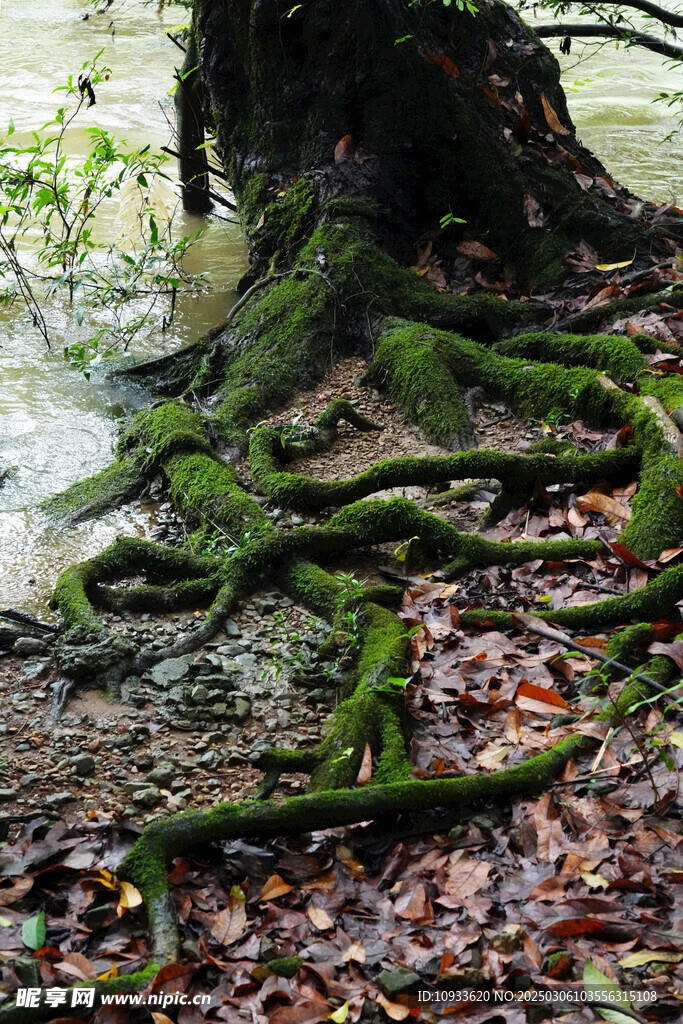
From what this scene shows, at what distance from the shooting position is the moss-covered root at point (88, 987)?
7.77 ft

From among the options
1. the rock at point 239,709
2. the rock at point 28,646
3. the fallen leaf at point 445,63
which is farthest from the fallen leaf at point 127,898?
the fallen leaf at point 445,63

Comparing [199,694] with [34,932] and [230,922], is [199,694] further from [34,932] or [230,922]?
[34,932]

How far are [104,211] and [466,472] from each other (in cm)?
865

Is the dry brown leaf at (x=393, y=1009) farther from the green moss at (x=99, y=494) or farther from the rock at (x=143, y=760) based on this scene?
the green moss at (x=99, y=494)

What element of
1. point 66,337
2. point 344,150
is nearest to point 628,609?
point 344,150

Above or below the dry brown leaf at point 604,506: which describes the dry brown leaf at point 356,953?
below

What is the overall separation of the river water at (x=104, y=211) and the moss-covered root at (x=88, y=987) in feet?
8.39

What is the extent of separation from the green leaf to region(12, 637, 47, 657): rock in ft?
5.24

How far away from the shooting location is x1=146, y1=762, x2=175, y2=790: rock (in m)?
3.35

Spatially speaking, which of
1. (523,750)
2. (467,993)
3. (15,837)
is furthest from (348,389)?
(467,993)

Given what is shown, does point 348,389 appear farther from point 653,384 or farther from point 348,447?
point 653,384

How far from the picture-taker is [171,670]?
3926 mm

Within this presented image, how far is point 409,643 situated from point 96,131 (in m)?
5.40

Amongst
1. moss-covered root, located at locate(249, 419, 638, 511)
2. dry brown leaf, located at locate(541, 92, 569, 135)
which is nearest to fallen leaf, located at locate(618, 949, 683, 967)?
moss-covered root, located at locate(249, 419, 638, 511)
